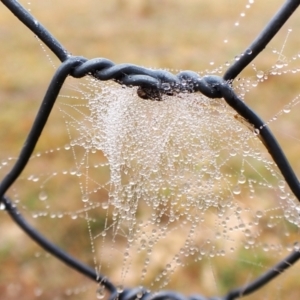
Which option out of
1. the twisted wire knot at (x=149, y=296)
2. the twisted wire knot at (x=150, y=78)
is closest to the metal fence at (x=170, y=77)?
the twisted wire knot at (x=150, y=78)

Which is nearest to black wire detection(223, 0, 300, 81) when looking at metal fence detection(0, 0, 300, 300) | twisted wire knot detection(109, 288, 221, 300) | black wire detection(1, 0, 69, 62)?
metal fence detection(0, 0, 300, 300)

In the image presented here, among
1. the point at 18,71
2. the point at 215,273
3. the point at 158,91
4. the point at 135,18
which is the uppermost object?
the point at 135,18

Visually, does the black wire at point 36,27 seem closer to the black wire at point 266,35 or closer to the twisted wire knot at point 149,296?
the black wire at point 266,35

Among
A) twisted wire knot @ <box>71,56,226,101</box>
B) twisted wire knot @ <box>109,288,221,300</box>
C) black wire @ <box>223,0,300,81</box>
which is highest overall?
black wire @ <box>223,0,300,81</box>

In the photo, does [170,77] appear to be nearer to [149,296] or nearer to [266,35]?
[266,35]

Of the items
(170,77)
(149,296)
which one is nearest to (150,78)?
(170,77)

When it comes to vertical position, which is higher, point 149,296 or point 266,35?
point 266,35

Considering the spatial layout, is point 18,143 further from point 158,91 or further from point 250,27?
point 250,27

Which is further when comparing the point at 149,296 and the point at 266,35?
the point at 149,296

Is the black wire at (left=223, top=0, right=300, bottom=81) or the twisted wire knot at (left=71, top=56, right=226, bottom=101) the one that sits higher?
the black wire at (left=223, top=0, right=300, bottom=81)

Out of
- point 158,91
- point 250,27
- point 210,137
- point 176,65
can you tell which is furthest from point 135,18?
point 158,91

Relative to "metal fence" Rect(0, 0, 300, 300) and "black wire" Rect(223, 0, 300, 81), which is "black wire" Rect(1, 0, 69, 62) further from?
"black wire" Rect(223, 0, 300, 81)
